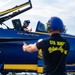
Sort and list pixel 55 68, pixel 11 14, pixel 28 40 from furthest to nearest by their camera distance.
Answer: pixel 11 14 → pixel 28 40 → pixel 55 68

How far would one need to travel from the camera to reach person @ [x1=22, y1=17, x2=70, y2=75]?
473 cm

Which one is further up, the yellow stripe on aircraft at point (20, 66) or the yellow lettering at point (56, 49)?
the yellow lettering at point (56, 49)

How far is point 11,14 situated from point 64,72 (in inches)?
358

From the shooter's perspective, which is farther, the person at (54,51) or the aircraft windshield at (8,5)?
the aircraft windshield at (8,5)

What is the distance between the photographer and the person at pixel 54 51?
15.5ft

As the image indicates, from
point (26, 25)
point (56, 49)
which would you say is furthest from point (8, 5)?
point (56, 49)

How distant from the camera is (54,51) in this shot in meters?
4.77

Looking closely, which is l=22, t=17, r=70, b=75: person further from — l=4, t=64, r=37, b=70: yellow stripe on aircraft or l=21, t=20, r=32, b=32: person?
l=4, t=64, r=37, b=70: yellow stripe on aircraft

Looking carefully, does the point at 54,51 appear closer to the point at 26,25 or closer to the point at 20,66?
the point at 20,66

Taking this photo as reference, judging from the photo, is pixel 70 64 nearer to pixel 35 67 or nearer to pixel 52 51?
pixel 35 67

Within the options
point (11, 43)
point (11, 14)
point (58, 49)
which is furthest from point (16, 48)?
point (58, 49)

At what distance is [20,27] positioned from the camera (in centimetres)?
1304

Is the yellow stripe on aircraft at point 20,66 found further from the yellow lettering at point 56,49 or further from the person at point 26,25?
the yellow lettering at point 56,49

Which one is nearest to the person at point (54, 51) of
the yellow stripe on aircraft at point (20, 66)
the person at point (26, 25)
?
the person at point (26, 25)
